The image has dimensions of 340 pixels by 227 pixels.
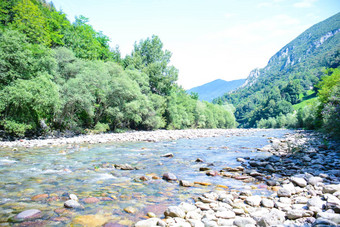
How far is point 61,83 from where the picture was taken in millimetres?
25141

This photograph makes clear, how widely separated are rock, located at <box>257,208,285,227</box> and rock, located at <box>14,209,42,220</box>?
4438 millimetres

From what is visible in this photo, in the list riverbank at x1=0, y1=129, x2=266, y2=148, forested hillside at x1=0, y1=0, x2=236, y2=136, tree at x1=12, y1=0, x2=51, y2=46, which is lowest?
riverbank at x1=0, y1=129, x2=266, y2=148

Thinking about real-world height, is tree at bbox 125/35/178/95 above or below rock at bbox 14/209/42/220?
above

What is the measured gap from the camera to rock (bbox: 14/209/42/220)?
14.0 ft

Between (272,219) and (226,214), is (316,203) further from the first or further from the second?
(226,214)

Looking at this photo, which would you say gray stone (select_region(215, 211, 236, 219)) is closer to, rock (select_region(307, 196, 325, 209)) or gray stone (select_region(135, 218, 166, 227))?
gray stone (select_region(135, 218, 166, 227))

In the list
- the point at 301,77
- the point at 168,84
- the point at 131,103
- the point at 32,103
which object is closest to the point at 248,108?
the point at 301,77

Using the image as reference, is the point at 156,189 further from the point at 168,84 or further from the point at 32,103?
the point at 168,84

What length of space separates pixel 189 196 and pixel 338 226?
334 centimetres

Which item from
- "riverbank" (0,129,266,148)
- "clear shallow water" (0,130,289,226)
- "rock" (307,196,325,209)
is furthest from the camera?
"riverbank" (0,129,266,148)

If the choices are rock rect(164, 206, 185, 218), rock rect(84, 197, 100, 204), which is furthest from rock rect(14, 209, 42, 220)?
A: rock rect(164, 206, 185, 218)

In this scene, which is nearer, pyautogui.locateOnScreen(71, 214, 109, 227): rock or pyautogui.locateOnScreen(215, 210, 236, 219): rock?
pyautogui.locateOnScreen(71, 214, 109, 227): rock

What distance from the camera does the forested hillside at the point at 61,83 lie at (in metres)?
18.3

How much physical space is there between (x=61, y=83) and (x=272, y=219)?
86.7 ft
